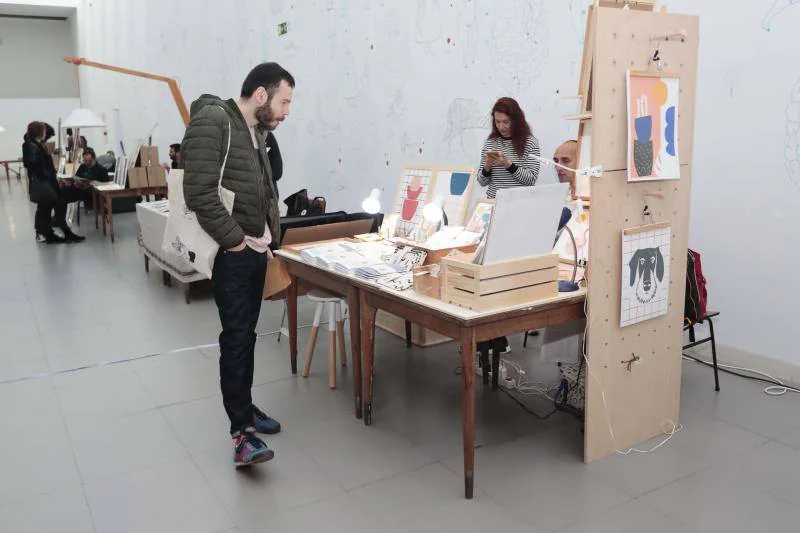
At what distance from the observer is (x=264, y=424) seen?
2.96m

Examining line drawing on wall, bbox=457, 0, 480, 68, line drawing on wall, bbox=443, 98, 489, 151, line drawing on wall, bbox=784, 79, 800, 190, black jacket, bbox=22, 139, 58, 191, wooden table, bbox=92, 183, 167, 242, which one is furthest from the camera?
wooden table, bbox=92, 183, 167, 242

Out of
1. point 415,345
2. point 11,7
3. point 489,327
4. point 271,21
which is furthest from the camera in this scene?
point 11,7

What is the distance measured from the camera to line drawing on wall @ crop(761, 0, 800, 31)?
10.1ft

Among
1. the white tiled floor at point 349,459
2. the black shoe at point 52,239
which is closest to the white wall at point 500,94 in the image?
the white tiled floor at point 349,459

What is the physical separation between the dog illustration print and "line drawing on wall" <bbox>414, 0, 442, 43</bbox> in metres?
2.97

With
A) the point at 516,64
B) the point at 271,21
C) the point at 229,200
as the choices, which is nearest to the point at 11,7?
the point at 271,21

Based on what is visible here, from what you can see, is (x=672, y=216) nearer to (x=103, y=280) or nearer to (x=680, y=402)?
(x=680, y=402)

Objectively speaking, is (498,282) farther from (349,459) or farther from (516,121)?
(516,121)

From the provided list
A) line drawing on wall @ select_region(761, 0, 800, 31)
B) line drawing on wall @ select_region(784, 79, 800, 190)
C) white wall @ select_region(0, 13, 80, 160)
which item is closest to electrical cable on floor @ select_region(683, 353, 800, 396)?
line drawing on wall @ select_region(784, 79, 800, 190)

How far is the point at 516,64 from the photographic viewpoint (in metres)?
4.37

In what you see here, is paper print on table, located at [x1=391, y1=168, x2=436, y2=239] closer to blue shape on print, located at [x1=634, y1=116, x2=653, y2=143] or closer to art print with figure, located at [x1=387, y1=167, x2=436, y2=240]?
art print with figure, located at [x1=387, y1=167, x2=436, y2=240]

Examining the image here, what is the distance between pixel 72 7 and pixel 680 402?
722 inches

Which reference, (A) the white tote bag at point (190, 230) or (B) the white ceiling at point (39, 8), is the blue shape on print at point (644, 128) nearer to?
(A) the white tote bag at point (190, 230)

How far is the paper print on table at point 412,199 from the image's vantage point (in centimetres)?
366
